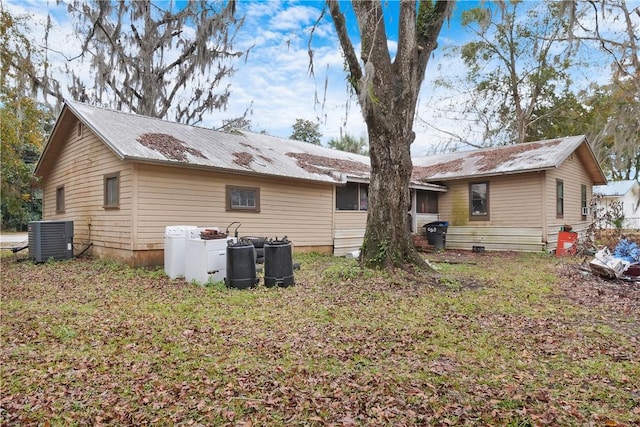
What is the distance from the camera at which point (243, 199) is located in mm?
11234

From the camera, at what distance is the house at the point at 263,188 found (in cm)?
957

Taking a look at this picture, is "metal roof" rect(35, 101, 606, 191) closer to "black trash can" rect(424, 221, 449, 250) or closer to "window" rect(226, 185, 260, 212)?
"window" rect(226, 185, 260, 212)

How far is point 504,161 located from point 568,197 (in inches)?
122

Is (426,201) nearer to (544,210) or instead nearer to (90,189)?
(544,210)

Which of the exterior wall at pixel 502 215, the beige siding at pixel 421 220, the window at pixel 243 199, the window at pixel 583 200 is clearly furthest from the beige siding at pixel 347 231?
the window at pixel 583 200

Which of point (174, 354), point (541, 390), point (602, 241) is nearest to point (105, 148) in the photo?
point (174, 354)

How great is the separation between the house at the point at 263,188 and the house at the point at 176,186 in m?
0.03

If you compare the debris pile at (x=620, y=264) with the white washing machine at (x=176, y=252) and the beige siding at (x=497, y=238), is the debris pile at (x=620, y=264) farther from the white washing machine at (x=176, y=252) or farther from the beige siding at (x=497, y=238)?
the white washing machine at (x=176, y=252)

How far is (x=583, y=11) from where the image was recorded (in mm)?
12031

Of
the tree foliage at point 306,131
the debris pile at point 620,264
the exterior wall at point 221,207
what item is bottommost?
the debris pile at point 620,264

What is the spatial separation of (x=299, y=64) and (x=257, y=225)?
4678 millimetres

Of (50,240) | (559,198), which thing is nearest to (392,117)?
(50,240)

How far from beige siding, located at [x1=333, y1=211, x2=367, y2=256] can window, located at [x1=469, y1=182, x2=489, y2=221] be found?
180 inches

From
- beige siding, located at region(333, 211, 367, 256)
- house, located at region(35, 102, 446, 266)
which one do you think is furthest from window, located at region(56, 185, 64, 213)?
beige siding, located at region(333, 211, 367, 256)
